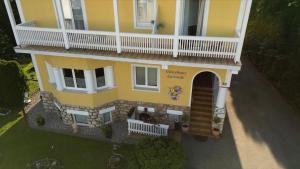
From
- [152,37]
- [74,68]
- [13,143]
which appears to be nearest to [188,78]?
[152,37]

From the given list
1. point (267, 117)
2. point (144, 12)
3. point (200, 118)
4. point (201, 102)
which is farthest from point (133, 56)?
point (267, 117)

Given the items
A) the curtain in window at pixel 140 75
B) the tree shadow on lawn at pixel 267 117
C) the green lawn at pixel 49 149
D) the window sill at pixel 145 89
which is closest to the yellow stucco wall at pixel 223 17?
the curtain in window at pixel 140 75

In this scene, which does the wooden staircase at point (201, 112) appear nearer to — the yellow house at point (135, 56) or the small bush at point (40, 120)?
the yellow house at point (135, 56)

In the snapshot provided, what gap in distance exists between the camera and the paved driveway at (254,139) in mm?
13547

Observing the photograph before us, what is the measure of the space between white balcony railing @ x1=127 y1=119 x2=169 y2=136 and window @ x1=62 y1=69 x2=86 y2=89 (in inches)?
146

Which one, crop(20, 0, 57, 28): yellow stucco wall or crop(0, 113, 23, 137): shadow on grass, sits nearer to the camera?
crop(20, 0, 57, 28): yellow stucco wall

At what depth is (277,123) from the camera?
647 inches

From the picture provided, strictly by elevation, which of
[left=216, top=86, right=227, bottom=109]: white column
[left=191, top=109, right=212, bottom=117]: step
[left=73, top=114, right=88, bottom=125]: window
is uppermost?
[left=216, top=86, right=227, bottom=109]: white column

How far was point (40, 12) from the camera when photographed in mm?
13367

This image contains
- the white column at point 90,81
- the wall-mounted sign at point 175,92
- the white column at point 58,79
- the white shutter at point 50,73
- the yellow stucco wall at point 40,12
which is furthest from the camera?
the white shutter at point 50,73

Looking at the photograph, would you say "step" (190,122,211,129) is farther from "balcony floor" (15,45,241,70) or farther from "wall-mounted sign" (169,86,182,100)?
"balcony floor" (15,45,241,70)

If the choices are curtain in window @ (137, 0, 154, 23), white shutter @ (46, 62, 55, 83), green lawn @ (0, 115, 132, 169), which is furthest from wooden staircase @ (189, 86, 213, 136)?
white shutter @ (46, 62, 55, 83)

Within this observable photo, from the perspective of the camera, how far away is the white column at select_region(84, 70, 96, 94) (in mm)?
13837

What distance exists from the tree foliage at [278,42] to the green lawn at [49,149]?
12691 millimetres
